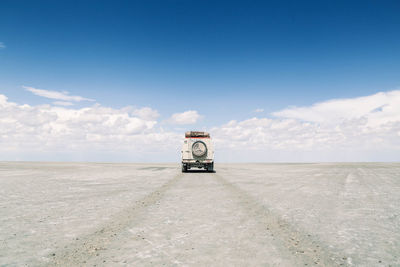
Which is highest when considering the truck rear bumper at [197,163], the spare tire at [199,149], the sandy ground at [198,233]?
the spare tire at [199,149]

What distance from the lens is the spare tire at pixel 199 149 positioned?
28.5 m

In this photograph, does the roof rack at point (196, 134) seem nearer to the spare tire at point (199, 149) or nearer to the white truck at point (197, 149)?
the white truck at point (197, 149)

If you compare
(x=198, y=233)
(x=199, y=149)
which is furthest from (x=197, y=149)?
(x=198, y=233)

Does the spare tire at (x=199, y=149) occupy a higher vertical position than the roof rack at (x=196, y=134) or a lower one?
lower

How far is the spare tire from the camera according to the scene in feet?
93.5

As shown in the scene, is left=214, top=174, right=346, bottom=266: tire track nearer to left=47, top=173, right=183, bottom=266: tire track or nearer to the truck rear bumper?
left=47, top=173, right=183, bottom=266: tire track

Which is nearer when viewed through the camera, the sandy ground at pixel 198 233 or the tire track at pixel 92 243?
the tire track at pixel 92 243

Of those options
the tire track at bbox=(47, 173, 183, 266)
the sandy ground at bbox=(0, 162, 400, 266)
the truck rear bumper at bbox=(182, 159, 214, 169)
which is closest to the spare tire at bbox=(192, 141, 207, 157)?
the truck rear bumper at bbox=(182, 159, 214, 169)

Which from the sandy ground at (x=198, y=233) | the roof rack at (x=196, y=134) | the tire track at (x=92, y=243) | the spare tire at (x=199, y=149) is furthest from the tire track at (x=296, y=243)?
the roof rack at (x=196, y=134)

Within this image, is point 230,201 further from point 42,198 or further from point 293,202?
point 42,198

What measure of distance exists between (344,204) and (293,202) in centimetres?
192

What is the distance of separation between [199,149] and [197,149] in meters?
0.22

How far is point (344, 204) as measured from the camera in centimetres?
1048

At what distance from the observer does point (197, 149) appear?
28.5 meters
